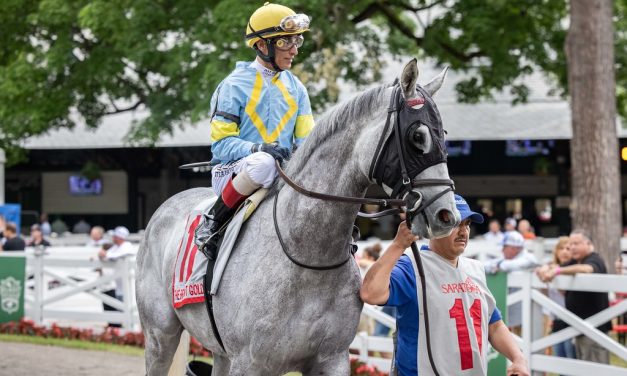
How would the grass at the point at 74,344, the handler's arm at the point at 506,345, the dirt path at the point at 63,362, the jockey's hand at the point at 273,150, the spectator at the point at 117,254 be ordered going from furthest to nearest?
the spectator at the point at 117,254
the grass at the point at 74,344
the dirt path at the point at 63,362
the jockey's hand at the point at 273,150
the handler's arm at the point at 506,345

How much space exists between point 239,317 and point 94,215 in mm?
31569

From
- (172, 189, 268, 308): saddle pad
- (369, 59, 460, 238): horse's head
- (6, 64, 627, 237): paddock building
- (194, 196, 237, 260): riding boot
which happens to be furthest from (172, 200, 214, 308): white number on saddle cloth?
(6, 64, 627, 237): paddock building

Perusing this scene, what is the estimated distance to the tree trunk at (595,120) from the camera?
1323cm

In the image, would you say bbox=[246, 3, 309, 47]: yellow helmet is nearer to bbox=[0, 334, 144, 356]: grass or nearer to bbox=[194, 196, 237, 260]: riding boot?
bbox=[194, 196, 237, 260]: riding boot

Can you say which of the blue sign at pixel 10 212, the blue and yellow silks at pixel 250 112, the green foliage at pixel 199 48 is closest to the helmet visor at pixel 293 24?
the blue and yellow silks at pixel 250 112

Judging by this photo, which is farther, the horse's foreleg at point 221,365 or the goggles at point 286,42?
the horse's foreleg at point 221,365

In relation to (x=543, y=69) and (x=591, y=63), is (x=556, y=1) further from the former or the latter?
(x=591, y=63)

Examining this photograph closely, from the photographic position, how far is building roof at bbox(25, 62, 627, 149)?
27812 mm

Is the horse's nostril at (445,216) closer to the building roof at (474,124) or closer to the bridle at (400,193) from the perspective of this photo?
the bridle at (400,193)

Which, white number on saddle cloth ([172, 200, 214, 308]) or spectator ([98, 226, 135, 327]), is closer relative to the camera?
white number on saddle cloth ([172, 200, 214, 308])

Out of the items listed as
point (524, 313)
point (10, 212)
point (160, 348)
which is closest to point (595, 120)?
point (524, 313)

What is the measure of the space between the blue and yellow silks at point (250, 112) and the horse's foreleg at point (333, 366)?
1.09 meters

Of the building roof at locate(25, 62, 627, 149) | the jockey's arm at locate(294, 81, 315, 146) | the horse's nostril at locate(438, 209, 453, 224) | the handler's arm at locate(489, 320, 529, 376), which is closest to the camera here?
the horse's nostril at locate(438, 209, 453, 224)

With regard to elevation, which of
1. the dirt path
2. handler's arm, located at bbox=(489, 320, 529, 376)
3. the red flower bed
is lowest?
the dirt path
